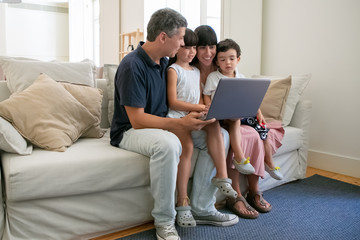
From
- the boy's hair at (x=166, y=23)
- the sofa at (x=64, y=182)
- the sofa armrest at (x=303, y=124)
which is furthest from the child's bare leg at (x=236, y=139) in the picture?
the sofa armrest at (x=303, y=124)

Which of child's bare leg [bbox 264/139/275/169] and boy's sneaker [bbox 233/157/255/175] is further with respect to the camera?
child's bare leg [bbox 264/139/275/169]

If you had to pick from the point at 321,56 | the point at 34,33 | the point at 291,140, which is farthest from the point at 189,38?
the point at 34,33

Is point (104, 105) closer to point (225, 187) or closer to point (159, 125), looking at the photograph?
point (159, 125)

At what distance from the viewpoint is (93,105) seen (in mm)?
1880

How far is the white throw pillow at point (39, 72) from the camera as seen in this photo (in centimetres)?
185

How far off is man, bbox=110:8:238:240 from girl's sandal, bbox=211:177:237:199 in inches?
2.5

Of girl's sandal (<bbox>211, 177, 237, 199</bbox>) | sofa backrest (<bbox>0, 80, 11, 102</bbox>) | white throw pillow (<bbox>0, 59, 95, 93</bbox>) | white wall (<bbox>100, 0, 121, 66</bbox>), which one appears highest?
white wall (<bbox>100, 0, 121, 66</bbox>)

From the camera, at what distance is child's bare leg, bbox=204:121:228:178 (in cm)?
167

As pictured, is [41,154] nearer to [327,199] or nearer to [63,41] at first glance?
[327,199]

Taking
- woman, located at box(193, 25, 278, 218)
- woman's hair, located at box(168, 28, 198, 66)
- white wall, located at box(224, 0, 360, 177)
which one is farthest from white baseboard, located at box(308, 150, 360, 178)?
woman's hair, located at box(168, 28, 198, 66)

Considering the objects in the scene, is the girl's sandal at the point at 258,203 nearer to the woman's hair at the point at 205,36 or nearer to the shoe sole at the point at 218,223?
the shoe sole at the point at 218,223

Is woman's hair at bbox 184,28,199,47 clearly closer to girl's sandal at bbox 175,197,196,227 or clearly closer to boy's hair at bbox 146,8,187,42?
boy's hair at bbox 146,8,187,42

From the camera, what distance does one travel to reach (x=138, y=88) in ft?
5.04

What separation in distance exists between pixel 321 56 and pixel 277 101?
2.33 feet
